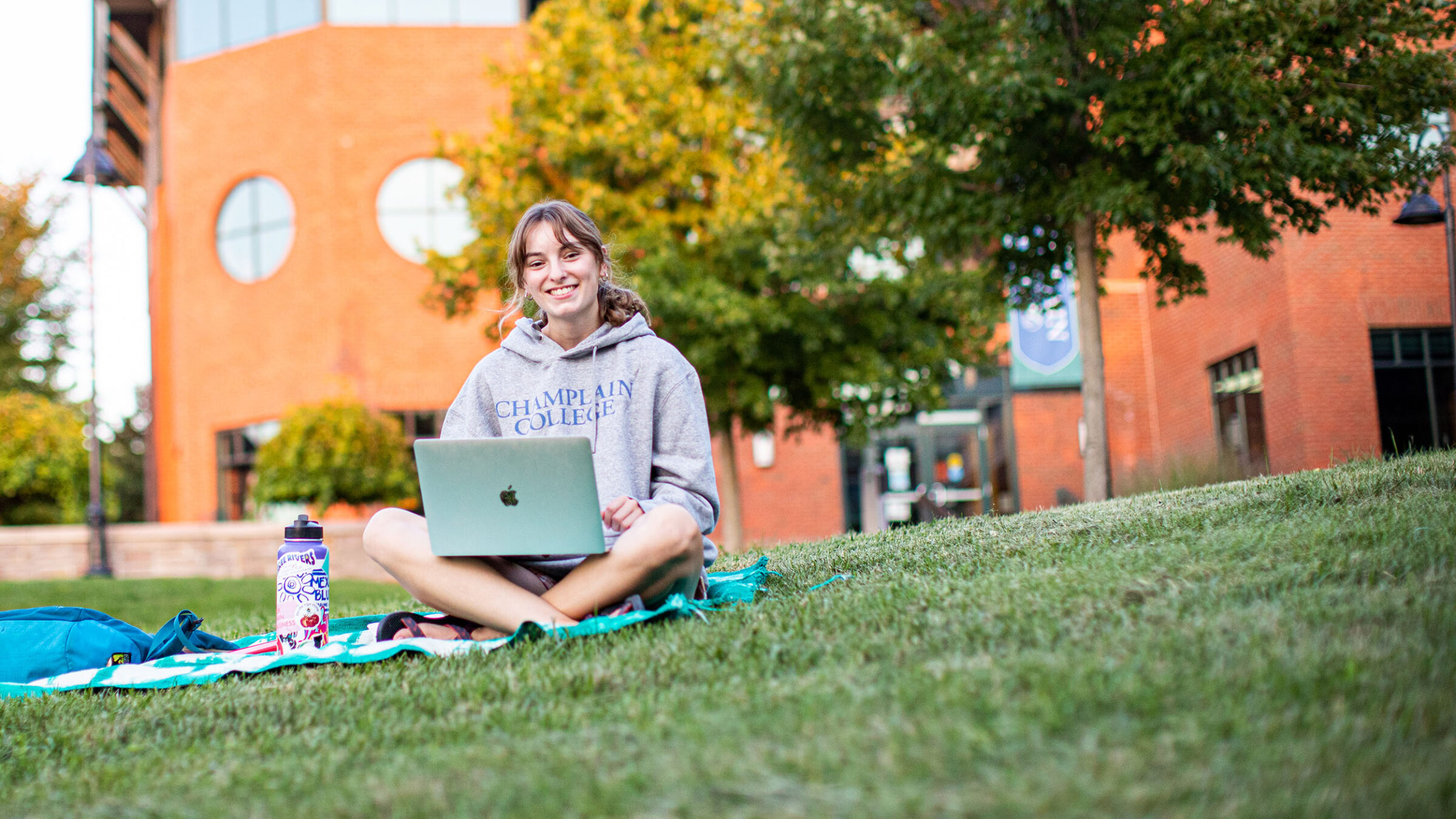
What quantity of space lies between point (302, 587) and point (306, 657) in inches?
12.4

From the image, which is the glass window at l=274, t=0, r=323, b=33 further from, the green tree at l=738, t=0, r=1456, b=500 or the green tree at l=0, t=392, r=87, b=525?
the green tree at l=738, t=0, r=1456, b=500

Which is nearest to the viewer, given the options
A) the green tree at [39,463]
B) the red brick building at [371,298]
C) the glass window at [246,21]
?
the green tree at [39,463]

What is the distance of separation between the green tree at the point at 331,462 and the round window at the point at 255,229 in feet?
19.4

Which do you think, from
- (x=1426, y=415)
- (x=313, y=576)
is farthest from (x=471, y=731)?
(x=1426, y=415)

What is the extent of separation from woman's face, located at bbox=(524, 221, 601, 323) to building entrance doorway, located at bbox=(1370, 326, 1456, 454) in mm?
13266

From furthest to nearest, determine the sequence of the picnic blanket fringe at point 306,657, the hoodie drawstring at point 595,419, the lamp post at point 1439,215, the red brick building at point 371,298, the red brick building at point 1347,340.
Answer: the red brick building at point 371,298 < the red brick building at point 1347,340 < the lamp post at point 1439,215 < the hoodie drawstring at point 595,419 < the picnic blanket fringe at point 306,657

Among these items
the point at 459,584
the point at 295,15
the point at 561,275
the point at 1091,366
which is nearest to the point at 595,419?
the point at 561,275

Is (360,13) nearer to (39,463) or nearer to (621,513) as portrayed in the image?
(39,463)

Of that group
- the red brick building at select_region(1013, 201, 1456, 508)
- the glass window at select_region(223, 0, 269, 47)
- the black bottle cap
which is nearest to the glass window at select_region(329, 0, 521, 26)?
the glass window at select_region(223, 0, 269, 47)

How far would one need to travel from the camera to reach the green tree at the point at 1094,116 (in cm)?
791

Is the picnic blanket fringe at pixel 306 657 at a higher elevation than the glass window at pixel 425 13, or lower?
lower

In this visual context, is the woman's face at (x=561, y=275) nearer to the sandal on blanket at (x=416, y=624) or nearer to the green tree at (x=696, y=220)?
the sandal on blanket at (x=416, y=624)

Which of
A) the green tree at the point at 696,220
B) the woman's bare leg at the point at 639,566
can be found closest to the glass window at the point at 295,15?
the green tree at the point at 696,220

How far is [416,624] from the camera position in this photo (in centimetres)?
425
